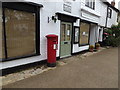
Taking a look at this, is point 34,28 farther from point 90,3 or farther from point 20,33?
point 90,3

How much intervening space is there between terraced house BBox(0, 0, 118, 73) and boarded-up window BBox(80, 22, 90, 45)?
3.09 feet

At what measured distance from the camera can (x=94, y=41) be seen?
30.8ft

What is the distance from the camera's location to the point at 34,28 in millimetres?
4219

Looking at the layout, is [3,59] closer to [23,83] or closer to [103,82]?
[23,83]

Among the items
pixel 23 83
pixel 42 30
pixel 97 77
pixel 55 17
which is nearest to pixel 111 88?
pixel 97 77

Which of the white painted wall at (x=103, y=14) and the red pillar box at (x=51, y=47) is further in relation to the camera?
the white painted wall at (x=103, y=14)

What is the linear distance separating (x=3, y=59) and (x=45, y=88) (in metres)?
1.88

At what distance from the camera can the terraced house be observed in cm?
344

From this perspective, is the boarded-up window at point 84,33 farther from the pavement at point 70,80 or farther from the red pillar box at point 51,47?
the pavement at point 70,80

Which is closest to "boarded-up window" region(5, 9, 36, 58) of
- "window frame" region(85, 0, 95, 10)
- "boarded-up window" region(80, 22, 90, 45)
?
"boarded-up window" region(80, 22, 90, 45)

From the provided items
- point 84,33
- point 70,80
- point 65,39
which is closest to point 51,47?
point 70,80

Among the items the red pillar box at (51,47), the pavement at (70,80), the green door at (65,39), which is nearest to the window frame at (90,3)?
the green door at (65,39)

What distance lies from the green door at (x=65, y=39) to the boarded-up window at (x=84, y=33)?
174 cm

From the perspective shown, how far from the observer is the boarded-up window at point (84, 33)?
24.7 ft
